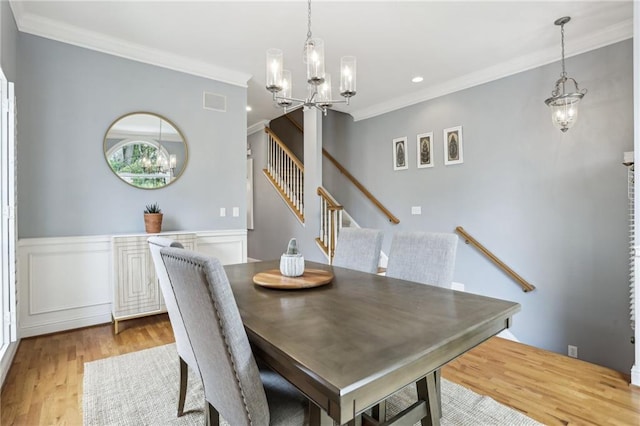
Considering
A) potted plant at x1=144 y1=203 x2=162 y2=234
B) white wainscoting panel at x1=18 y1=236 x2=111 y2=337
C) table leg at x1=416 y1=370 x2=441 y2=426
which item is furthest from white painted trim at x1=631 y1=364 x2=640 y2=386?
white wainscoting panel at x1=18 y1=236 x2=111 y2=337

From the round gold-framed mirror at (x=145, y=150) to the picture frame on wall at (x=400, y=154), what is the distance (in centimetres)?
276

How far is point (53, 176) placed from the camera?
2.79 meters

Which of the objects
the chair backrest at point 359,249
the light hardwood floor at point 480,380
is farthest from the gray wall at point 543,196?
the chair backrest at point 359,249

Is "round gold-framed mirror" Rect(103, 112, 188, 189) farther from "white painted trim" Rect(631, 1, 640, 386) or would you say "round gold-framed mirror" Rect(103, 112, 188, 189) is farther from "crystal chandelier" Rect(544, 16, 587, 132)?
"white painted trim" Rect(631, 1, 640, 386)

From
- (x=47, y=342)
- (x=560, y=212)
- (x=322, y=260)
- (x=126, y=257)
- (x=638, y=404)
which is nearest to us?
(x=638, y=404)

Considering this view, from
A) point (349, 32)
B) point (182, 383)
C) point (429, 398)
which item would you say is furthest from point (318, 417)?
point (349, 32)

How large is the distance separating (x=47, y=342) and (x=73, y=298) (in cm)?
39

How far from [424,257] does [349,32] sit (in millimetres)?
2096

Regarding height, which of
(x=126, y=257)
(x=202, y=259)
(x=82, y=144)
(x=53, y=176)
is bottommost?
(x=126, y=257)

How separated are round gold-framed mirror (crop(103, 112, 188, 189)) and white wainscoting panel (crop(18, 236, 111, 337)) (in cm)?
71

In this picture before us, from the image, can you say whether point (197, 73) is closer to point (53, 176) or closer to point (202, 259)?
point (53, 176)

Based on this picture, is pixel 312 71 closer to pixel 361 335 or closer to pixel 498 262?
pixel 361 335

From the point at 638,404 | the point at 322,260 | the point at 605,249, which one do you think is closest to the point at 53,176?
the point at 322,260

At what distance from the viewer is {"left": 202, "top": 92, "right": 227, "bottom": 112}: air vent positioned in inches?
142
